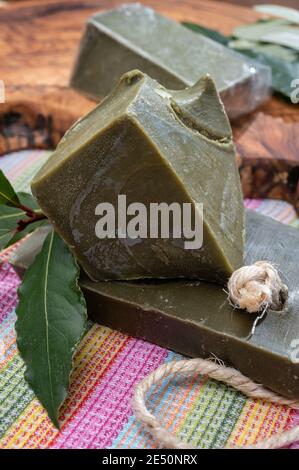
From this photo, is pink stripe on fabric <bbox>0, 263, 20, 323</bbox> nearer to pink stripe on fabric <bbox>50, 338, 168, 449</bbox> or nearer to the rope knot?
pink stripe on fabric <bbox>50, 338, 168, 449</bbox>

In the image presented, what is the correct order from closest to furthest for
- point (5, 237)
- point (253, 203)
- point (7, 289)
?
point (5, 237) < point (7, 289) < point (253, 203)

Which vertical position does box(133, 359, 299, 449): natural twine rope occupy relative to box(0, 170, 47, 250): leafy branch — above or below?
below

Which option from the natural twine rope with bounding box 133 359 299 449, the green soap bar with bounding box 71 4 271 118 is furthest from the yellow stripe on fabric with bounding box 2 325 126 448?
the green soap bar with bounding box 71 4 271 118

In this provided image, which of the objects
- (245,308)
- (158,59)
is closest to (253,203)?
(158,59)

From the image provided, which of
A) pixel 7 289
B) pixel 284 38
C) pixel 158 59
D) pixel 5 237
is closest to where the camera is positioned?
pixel 5 237

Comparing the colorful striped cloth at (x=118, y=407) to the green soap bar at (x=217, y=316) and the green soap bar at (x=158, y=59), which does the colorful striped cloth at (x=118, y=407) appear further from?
the green soap bar at (x=158, y=59)

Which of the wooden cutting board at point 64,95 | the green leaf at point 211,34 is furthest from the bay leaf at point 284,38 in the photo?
the wooden cutting board at point 64,95

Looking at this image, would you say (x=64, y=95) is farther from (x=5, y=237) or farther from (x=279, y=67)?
(x=5, y=237)
